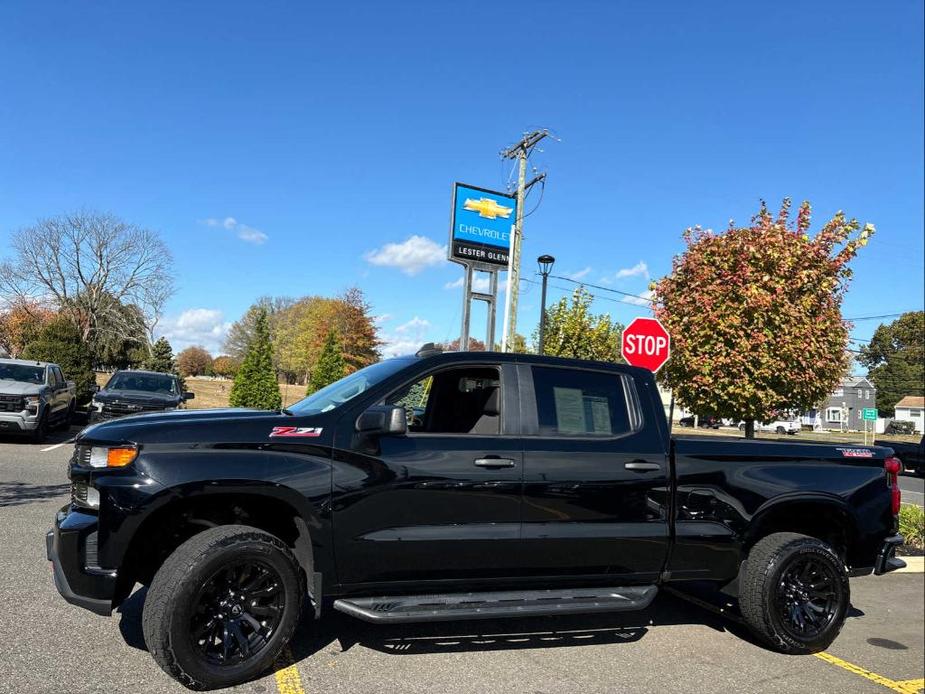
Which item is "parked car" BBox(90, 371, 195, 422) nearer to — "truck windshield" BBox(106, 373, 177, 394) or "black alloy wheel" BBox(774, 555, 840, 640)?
"truck windshield" BBox(106, 373, 177, 394)

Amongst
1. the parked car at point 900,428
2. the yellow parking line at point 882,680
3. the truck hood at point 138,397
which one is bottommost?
the yellow parking line at point 882,680

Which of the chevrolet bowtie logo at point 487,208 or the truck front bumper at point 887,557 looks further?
the chevrolet bowtie logo at point 487,208

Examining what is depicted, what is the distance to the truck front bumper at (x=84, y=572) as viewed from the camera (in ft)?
11.2

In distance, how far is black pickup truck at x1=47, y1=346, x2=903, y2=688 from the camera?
3.50 metres

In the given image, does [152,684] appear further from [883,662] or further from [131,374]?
[131,374]

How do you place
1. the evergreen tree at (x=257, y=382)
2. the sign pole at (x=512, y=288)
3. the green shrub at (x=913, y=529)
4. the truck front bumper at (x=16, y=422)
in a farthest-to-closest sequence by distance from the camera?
the evergreen tree at (x=257, y=382) < the sign pole at (x=512, y=288) < the truck front bumper at (x=16, y=422) < the green shrub at (x=913, y=529)

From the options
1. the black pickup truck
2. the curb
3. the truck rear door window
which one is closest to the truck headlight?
the black pickup truck

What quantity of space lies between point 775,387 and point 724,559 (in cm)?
971

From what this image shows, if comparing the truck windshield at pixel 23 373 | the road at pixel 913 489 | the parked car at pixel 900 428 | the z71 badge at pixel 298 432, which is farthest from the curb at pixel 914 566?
the parked car at pixel 900 428

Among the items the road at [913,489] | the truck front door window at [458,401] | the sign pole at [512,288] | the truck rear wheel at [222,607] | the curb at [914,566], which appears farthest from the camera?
the sign pole at [512,288]

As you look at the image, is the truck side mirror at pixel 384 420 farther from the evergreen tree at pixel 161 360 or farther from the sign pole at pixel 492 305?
the evergreen tree at pixel 161 360

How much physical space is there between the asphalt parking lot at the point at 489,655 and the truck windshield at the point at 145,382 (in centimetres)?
951

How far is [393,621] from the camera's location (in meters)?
3.64

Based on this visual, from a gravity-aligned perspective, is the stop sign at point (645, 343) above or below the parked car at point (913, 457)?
above
